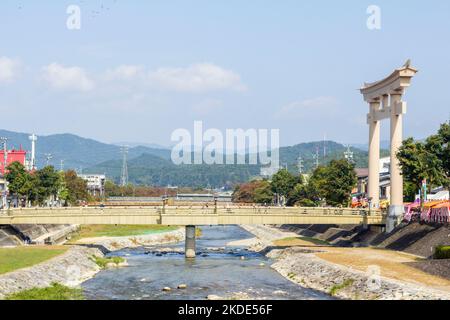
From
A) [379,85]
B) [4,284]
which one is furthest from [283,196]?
[4,284]

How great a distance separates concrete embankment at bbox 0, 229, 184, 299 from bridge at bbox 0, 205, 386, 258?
4.74m

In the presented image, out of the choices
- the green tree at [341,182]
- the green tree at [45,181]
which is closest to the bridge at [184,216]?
the green tree at [341,182]

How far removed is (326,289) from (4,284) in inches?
1062

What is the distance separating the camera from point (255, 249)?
112m

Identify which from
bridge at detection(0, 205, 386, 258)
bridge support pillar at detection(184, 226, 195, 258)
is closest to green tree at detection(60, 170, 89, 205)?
bridge at detection(0, 205, 386, 258)

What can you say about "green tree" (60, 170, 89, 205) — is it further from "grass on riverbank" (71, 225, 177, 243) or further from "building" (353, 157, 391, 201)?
"building" (353, 157, 391, 201)

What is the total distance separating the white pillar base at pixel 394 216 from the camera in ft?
313

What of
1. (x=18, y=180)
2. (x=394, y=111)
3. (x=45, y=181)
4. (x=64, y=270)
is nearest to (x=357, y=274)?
(x=64, y=270)

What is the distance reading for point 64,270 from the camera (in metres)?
71.0

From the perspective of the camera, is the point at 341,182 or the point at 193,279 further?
the point at 341,182

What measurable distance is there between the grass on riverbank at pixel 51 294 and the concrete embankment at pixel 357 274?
21.2 m

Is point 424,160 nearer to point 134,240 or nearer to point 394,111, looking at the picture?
point 394,111

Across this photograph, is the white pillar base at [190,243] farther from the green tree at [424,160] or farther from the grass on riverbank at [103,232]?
the green tree at [424,160]

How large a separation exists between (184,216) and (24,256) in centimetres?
2601
